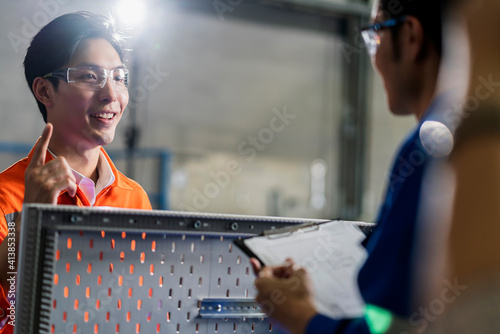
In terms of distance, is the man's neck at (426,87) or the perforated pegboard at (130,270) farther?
the perforated pegboard at (130,270)

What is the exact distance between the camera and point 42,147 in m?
1.20

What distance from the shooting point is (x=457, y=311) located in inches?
23.2

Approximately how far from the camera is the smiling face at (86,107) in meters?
1.58

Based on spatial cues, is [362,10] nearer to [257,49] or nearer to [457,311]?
[257,49]

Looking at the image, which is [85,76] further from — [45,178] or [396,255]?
[396,255]

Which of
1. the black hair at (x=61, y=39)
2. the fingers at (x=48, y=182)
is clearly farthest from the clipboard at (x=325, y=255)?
the black hair at (x=61, y=39)

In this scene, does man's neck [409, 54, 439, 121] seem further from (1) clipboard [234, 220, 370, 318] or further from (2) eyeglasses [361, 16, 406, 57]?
(1) clipboard [234, 220, 370, 318]

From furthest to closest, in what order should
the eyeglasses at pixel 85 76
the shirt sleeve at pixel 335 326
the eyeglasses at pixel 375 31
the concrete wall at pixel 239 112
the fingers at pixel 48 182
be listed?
the concrete wall at pixel 239 112 < the eyeglasses at pixel 85 76 < the fingers at pixel 48 182 < the eyeglasses at pixel 375 31 < the shirt sleeve at pixel 335 326

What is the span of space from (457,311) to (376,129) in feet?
21.0

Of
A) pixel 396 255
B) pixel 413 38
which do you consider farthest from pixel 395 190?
pixel 413 38

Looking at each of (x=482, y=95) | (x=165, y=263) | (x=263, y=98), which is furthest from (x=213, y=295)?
(x=263, y=98)

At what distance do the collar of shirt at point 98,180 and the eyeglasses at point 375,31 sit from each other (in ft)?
3.40

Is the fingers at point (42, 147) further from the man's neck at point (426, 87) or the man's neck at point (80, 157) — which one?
the man's neck at point (426, 87)

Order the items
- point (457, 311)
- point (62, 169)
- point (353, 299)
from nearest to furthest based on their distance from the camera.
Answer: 1. point (457, 311)
2. point (353, 299)
3. point (62, 169)
